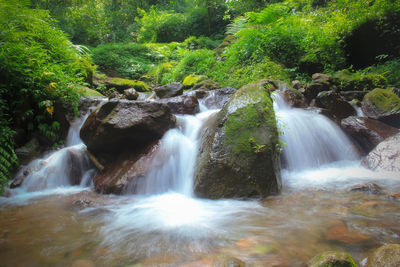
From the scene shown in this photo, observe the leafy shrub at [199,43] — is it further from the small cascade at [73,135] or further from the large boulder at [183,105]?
the small cascade at [73,135]

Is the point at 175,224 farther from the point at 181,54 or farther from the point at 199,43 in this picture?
the point at 199,43

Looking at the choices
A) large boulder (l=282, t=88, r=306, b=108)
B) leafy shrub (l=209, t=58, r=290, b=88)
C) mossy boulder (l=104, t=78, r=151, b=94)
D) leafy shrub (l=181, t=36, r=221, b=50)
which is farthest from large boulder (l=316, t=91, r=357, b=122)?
leafy shrub (l=181, t=36, r=221, b=50)

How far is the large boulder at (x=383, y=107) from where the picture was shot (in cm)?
451

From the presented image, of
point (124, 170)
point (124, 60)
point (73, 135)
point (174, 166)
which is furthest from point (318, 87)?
point (124, 60)

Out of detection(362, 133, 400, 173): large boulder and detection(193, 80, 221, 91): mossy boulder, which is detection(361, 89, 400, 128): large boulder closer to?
detection(362, 133, 400, 173): large boulder

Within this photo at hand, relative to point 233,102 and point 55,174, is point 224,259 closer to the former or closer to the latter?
point 233,102

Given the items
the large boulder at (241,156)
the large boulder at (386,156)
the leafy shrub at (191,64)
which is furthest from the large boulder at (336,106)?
the leafy shrub at (191,64)

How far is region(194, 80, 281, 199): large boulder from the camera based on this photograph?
2949mm

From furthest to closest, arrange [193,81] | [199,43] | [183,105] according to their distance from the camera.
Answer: [199,43], [193,81], [183,105]

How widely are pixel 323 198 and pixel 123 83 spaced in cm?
779

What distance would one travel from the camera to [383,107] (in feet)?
15.4

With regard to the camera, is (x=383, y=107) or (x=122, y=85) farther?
(x=122, y=85)

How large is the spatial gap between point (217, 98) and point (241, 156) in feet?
11.2

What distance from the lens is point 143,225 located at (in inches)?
94.3
